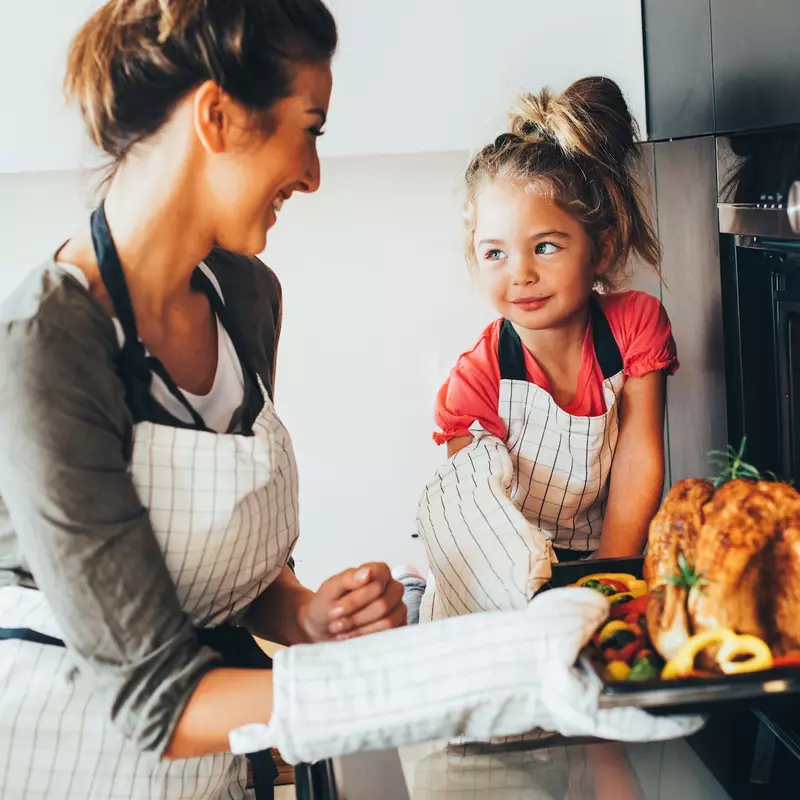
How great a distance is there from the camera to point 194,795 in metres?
0.80

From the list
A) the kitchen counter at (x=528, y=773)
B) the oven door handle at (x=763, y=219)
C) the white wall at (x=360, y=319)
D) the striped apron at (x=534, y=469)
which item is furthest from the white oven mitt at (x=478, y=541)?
the white wall at (x=360, y=319)

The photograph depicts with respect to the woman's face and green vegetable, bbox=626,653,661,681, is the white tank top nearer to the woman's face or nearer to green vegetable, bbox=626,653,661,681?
the woman's face

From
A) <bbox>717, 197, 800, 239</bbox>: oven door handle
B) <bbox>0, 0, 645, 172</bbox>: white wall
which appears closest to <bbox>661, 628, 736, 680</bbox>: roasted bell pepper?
<bbox>717, 197, 800, 239</bbox>: oven door handle

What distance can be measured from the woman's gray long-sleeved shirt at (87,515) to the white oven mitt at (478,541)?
0.25m

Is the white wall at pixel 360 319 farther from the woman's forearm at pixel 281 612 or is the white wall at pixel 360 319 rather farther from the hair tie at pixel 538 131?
the woman's forearm at pixel 281 612

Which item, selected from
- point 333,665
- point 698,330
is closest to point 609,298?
point 698,330

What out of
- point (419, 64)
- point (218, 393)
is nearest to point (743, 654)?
point (218, 393)

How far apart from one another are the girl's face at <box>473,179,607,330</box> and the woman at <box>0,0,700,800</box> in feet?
1.14

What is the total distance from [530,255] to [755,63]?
0.30m

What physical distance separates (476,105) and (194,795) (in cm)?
80

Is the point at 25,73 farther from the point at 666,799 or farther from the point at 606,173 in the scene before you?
the point at 666,799

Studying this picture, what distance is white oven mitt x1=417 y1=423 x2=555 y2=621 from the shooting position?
83 centimetres

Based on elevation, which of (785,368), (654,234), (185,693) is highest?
(654,234)

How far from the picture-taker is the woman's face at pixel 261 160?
2.52 feet
